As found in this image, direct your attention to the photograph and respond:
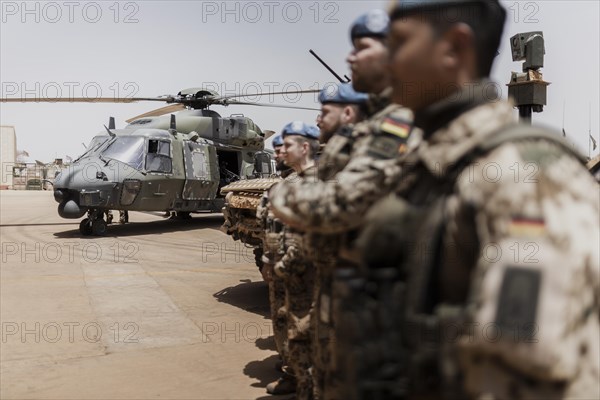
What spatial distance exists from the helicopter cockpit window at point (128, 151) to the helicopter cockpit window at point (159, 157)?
8.2 inches

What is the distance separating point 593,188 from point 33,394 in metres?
4.73

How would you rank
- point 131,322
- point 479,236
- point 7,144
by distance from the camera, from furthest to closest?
point 7,144 < point 131,322 < point 479,236

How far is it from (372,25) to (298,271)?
202 centimetres

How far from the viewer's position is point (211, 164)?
51.4 ft

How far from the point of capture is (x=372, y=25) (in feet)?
8.10

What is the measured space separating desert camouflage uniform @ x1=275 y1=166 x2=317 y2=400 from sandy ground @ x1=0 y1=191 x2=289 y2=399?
1.12m

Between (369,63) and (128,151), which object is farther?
(128,151)

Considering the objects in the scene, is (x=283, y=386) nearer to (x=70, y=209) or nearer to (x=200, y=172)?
(x=70, y=209)

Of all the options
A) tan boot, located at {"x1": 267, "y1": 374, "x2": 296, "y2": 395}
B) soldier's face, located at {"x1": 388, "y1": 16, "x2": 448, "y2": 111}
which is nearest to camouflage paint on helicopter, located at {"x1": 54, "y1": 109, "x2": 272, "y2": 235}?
tan boot, located at {"x1": 267, "y1": 374, "x2": 296, "y2": 395}

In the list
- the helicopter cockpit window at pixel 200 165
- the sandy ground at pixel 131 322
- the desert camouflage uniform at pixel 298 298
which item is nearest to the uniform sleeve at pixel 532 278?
the desert camouflage uniform at pixel 298 298

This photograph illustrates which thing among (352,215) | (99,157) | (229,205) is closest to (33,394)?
(229,205)

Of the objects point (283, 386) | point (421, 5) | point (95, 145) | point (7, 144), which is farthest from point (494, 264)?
point (7, 144)

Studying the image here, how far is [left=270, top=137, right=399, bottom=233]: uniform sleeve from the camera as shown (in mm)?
2205

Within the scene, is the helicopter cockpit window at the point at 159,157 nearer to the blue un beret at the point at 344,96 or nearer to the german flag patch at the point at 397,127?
the blue un beret at the point at 344,96
